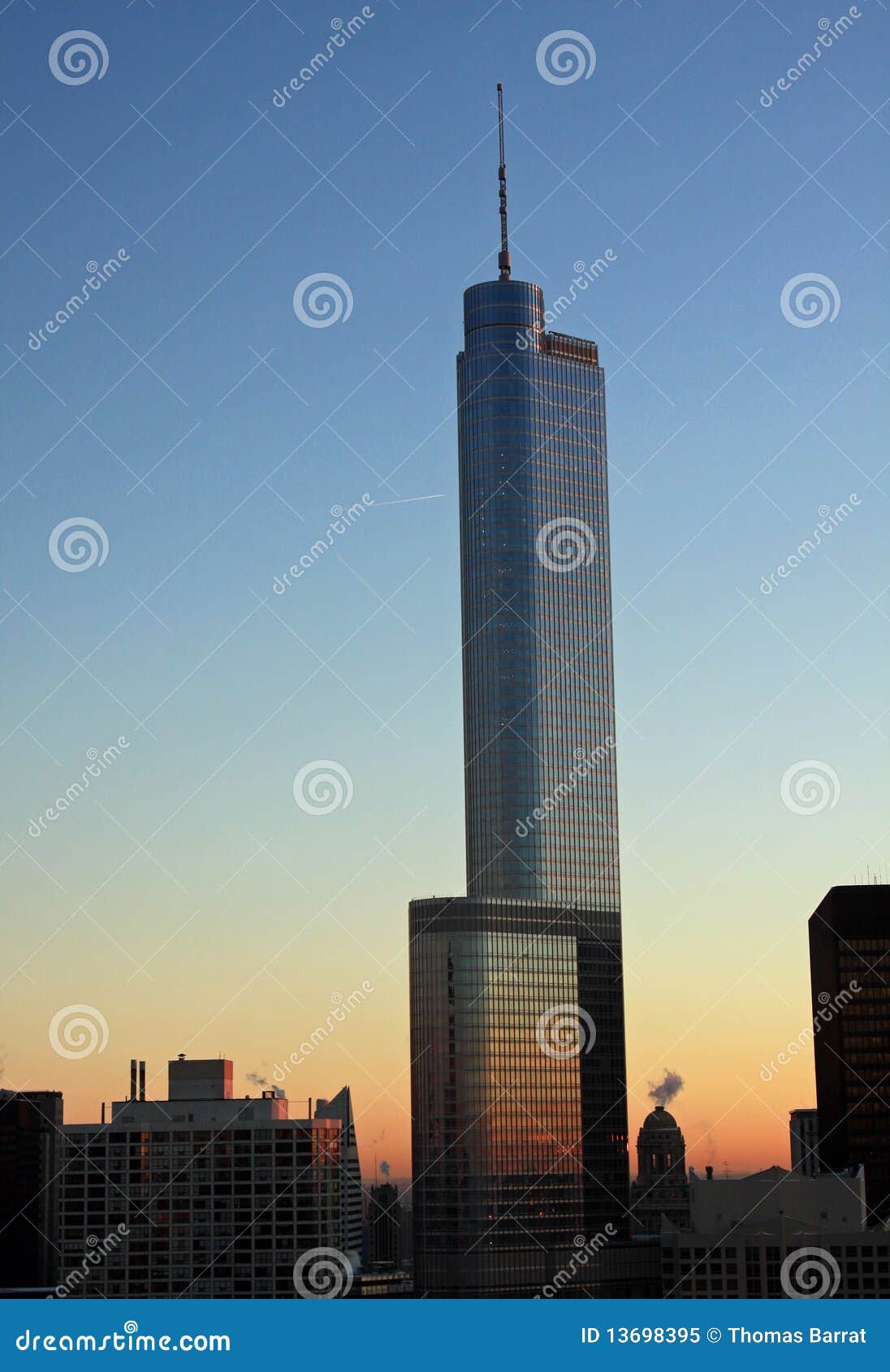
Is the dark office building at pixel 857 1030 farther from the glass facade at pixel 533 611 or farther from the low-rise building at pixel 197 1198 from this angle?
the low-rise building at pixel 197 1198

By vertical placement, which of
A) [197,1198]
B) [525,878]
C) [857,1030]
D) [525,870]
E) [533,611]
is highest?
[533,611]

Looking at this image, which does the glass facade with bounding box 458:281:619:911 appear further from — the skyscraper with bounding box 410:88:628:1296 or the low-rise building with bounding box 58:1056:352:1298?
the low-rise building with bounding box 58:1056:352:1298

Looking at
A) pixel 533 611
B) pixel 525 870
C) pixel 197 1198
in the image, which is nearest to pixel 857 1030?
pixel 525 870

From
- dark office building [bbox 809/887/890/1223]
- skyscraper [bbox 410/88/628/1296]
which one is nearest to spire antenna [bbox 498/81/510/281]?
skyscraper [bbox 410/88/628/1296]

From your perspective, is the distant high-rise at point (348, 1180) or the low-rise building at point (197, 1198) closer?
the low-rise building at point (197, 1198)

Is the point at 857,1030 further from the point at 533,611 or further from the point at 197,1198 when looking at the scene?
the point at 197,1198

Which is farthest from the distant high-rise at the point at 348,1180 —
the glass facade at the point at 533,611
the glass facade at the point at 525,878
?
the glass facade at the point at 533,611

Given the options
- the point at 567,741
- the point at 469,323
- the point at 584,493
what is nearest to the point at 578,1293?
the point at 567,741
